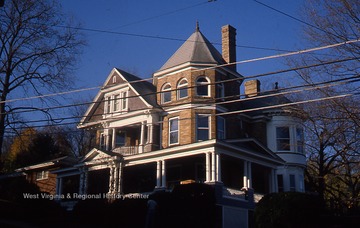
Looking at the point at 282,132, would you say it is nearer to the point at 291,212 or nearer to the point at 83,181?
the point at 83,181

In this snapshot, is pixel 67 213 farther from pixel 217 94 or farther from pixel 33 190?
pixel 217 94

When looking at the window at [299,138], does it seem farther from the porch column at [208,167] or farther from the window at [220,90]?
the porch column at [208,167]

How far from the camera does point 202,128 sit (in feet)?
95.8

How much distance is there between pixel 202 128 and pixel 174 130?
6.57 ft

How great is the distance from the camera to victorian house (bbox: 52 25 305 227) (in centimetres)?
2720

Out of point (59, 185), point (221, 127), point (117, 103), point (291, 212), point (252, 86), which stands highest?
point (252, 86)

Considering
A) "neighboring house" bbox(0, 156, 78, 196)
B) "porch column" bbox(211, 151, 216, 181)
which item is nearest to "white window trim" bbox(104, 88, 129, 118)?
"neighboring house" bbox(0, 156, 78, 196)

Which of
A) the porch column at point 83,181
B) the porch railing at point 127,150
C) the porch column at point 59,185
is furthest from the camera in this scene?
the porch column at point 59,185

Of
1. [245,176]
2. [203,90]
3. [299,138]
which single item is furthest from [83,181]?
[299,138]

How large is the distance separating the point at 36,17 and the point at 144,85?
29.3 feet

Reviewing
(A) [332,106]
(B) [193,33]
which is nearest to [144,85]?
(B) [193,33]

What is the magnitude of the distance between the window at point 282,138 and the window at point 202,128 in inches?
270

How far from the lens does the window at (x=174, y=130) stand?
98.1ft

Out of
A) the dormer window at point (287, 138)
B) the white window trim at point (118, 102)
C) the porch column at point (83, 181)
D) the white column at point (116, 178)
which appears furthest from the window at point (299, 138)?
the porch column at point (83, 181)
